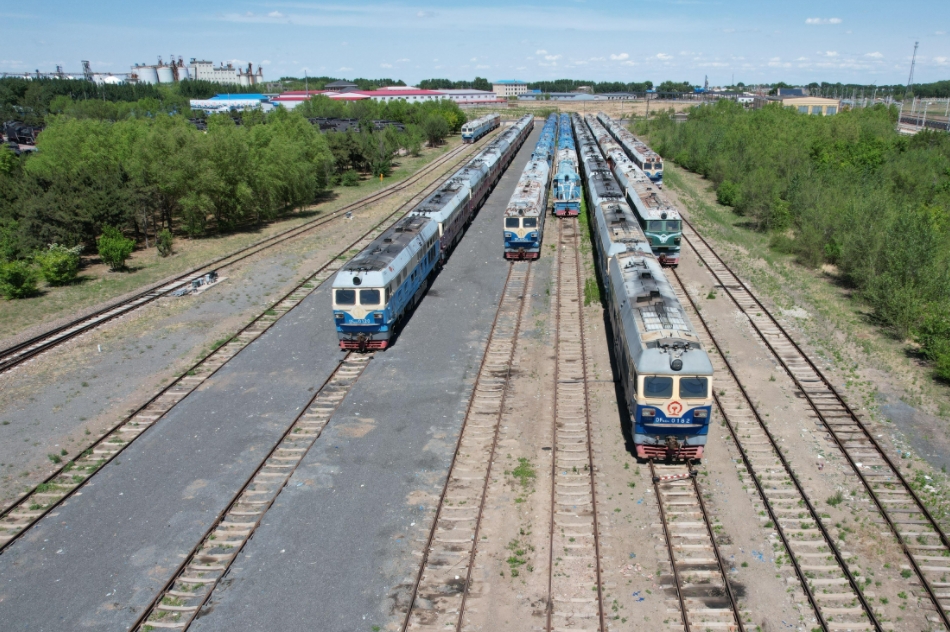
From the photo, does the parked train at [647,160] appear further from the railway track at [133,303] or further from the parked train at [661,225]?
the railway track at [133,303]

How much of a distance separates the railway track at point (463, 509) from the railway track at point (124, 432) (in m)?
9.51

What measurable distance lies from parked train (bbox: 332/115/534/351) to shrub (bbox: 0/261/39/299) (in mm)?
16965

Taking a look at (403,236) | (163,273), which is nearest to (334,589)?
(403,236)

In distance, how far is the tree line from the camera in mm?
24844

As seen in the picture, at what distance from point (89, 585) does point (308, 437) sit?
6345 millimetres

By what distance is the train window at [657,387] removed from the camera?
48.6 ft

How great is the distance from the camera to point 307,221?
148ft

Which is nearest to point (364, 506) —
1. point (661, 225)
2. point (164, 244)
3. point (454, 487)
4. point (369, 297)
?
point (454, 487)

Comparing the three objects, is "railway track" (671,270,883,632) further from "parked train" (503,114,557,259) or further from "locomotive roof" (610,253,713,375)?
"parked train" (503,114,557,259)

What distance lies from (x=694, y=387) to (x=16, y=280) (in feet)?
104

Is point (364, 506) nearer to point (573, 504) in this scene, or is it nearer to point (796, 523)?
point (573, 504)

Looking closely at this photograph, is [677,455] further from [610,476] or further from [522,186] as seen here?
[522,186]

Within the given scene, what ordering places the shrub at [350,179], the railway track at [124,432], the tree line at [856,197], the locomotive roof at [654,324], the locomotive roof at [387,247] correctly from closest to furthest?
the railway track at [124,432], the locomotive roof at [654,324], the locomotive roof at [387,247], the tree line at [856,197], the shrub at [350,179]

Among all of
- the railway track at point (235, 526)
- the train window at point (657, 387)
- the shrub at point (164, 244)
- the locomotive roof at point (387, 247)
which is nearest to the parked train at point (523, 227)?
the locomotive roof at point (387, 247)
